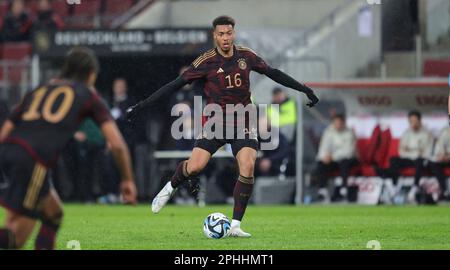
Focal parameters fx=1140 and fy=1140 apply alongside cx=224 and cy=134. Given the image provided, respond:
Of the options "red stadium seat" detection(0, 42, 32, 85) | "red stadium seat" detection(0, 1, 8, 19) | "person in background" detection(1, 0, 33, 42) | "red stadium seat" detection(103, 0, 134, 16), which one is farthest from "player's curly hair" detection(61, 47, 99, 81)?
"red stadium seat" detection(0, 1, 8, 19)

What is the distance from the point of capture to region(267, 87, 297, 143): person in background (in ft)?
68.1

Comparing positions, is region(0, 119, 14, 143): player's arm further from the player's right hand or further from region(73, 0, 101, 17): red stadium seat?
region(73, 0, 101, 17): red stadium seat

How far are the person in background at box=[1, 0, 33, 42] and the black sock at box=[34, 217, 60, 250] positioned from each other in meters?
16.4

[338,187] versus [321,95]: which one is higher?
[321,95]

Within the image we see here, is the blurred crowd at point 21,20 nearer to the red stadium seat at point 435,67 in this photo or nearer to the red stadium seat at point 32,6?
the red stadium seat at point 32,6

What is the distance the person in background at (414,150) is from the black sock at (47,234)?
12.3 m

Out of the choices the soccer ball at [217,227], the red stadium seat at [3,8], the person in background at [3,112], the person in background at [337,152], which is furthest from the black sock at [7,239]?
the red stadium seat at [3,8]

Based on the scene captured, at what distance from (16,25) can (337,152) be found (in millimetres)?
8389

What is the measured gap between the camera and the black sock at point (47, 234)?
8824 millimetres

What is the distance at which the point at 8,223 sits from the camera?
869 centimetres

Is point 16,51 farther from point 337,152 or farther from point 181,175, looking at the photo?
point 181,175

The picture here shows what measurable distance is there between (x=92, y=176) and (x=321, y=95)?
4.68m
